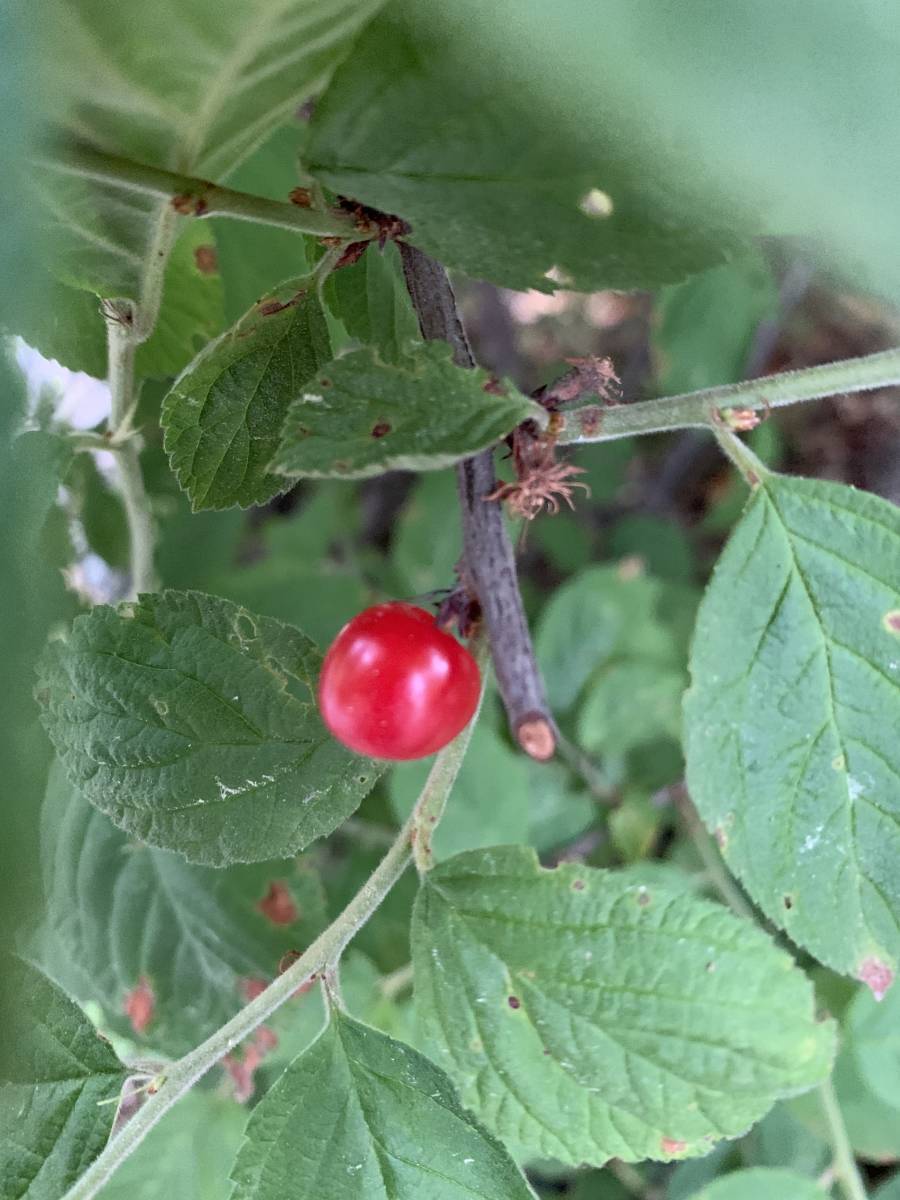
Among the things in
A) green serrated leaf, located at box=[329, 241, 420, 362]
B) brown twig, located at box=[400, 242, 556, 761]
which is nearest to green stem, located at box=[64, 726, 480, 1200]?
brown twig, located at box=[400, 242, 556, 761]

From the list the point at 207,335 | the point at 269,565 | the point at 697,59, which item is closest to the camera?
the point at 697,59

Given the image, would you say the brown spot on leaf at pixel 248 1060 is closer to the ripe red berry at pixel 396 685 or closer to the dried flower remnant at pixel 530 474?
the ripe red berry at pixel 396 685

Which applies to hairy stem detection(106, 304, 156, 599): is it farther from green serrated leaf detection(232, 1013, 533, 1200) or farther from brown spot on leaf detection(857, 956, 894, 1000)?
brown spot on leaf detection(857, 956, 894, 1000)

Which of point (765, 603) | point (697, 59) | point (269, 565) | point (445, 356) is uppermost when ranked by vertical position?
point (697, 59)

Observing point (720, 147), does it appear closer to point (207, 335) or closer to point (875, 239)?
point (875, 239)

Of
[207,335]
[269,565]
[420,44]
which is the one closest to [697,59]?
[420,44]

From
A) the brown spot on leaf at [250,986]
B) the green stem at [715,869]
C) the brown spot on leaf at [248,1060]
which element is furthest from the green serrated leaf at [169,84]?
the green stem at [715,869]
